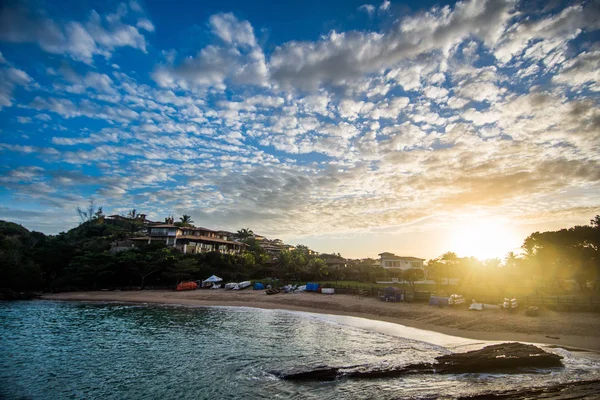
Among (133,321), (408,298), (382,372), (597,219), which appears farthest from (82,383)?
(597,219)

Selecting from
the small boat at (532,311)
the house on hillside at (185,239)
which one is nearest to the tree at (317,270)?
the house on hillside at (185,239)

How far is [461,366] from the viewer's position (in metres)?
16.3

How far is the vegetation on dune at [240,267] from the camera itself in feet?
185

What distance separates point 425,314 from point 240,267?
150 feet

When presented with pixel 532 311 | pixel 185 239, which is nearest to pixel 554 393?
pixel 532 311

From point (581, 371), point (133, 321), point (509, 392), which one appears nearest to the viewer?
point (509, 392)

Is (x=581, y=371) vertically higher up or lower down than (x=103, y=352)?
higher up

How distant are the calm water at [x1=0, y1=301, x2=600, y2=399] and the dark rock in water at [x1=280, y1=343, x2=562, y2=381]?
69cm

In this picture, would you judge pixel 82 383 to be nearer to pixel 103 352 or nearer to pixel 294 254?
pixel 103 352

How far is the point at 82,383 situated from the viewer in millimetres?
16156

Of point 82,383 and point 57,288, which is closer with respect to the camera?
point 82,383

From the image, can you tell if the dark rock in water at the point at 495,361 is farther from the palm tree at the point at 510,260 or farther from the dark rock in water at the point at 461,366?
the palm tree at the point at 510,260

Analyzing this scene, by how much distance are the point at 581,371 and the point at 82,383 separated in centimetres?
2611

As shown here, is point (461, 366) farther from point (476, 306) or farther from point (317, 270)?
point (317, 270)
